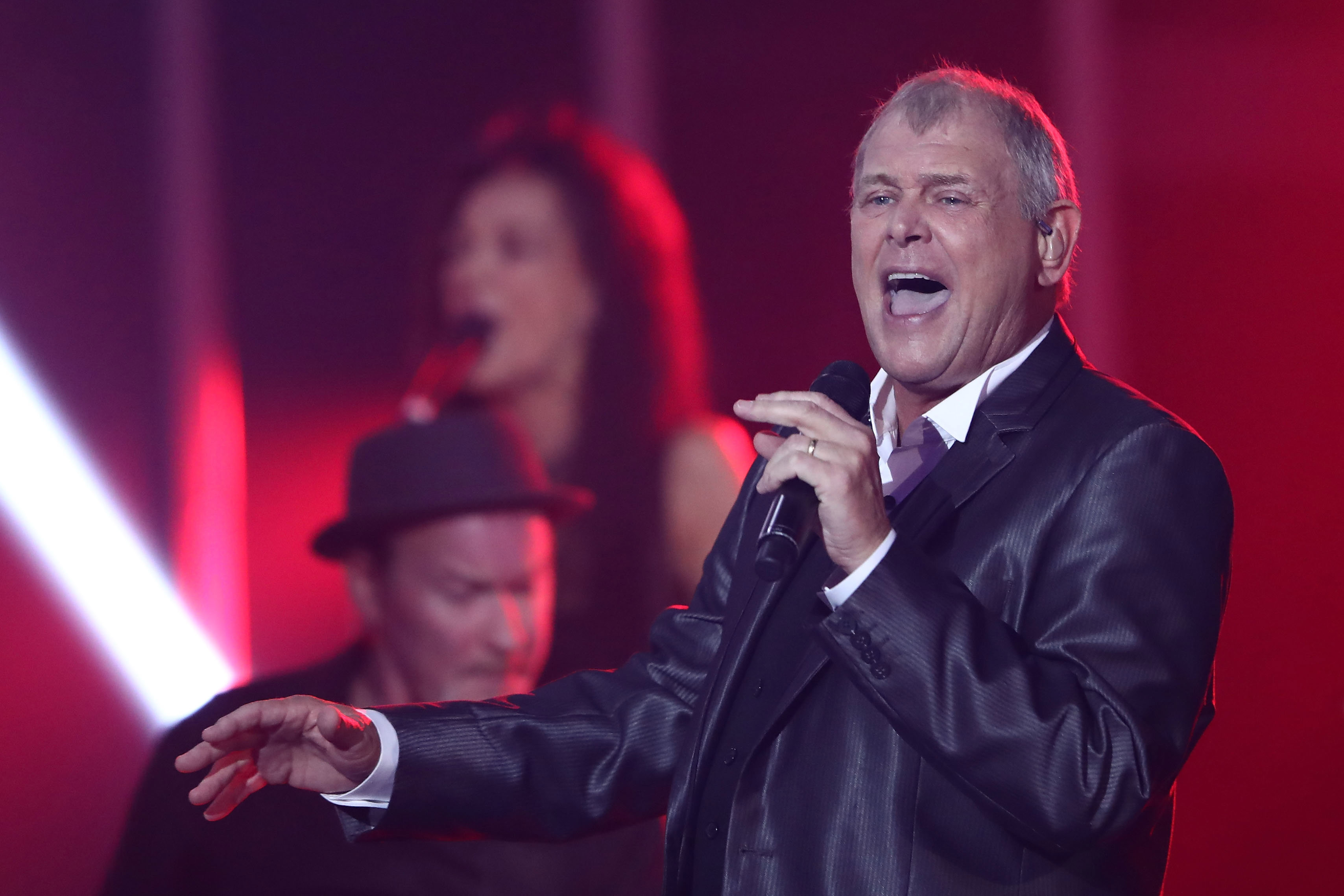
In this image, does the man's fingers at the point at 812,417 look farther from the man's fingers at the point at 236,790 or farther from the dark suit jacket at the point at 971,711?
the man's fingers at the point at 236,790

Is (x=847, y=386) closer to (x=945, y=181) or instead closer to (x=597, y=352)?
(x=945, y=181)

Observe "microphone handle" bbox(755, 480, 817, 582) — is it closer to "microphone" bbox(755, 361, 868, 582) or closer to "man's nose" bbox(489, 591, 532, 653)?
"microphone" bbox(755, 361, 868, 582)

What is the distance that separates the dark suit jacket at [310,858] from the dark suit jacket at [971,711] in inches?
41.1

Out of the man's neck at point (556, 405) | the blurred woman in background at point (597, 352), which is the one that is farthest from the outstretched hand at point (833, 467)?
the man's neck at point (556, 405)

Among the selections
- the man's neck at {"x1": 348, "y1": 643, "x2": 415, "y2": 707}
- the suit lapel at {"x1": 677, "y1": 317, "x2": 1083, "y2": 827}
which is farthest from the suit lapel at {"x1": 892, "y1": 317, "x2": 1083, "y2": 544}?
the man's neck at {"x1": 348, "y1": 643, "x2": 415, "y2": 707}

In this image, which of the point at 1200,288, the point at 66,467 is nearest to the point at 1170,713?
the point at 1200,288

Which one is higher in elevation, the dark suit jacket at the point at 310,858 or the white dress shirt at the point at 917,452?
the white dress shirt at the point at 917,452

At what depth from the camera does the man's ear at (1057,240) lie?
131cm

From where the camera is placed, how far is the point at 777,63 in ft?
11.4

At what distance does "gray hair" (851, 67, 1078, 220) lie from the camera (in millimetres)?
1279

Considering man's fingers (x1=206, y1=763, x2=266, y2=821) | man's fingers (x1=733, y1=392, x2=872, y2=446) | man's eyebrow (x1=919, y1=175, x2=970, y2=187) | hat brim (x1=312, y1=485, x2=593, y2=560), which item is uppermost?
man's eyebrow (x1=919, y1=175, x2=970, y2=187)

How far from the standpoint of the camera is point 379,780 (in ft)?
4.01

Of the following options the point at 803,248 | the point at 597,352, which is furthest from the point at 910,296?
the point at 803,248

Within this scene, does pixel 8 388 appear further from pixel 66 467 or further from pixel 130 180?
pixel 130 180
